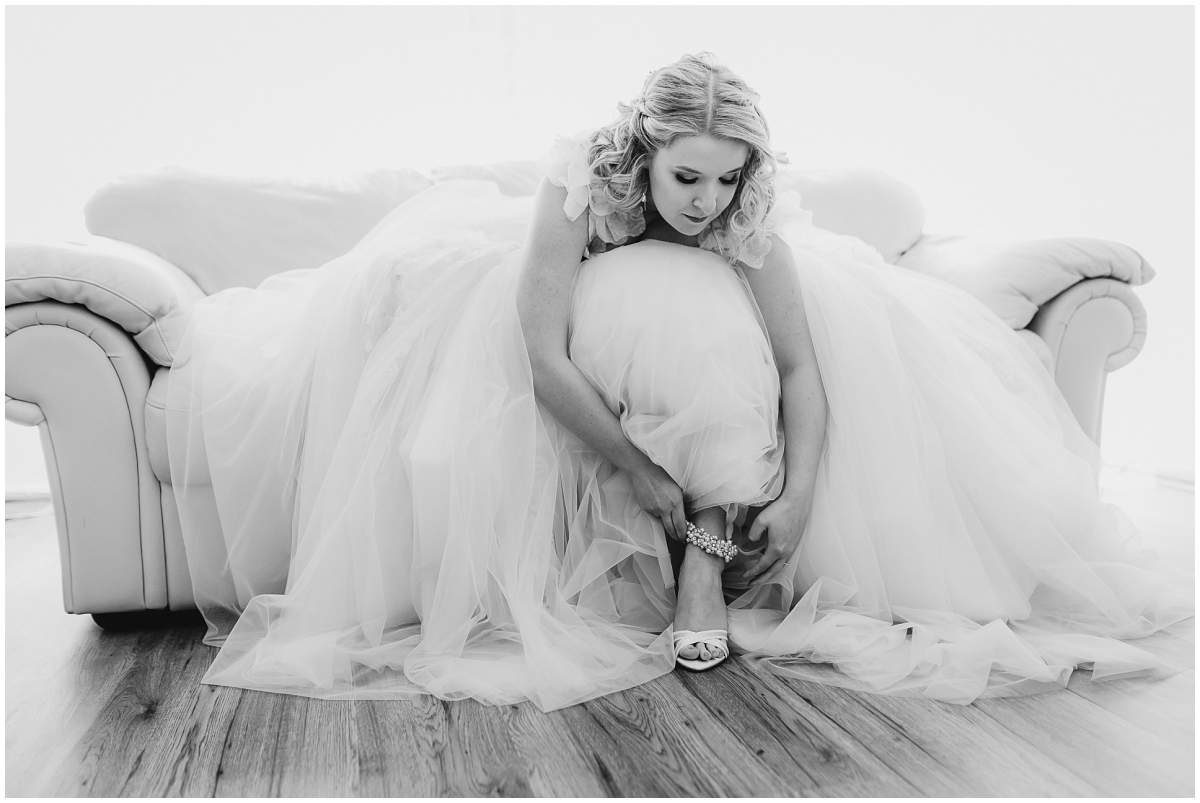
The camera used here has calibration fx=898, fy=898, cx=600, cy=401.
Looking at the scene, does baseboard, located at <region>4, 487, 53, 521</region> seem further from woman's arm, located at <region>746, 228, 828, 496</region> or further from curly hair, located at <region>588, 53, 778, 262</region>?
woman's arm, located at <region>746, 228, 828, 496</region>

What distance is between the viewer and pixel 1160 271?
3.26 m

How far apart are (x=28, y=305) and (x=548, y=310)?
0.88 metres

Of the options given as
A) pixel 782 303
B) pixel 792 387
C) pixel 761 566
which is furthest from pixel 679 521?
pixel 782 303

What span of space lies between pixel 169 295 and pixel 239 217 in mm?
717

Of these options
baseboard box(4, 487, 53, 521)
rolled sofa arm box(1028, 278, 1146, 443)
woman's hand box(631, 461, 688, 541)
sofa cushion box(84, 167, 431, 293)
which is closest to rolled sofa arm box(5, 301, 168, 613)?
sofa cushion box(84, 167, 431, 293)

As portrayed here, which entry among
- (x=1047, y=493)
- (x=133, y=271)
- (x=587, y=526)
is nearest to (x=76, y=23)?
(x=133, y=271)

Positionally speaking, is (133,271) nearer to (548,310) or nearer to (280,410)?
(280,410)

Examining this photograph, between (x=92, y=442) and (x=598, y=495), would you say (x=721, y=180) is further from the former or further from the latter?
(x=92, y=442)

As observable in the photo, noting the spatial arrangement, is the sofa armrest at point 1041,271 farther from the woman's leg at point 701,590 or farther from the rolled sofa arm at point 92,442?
the rolled sofa arm at point 92,442

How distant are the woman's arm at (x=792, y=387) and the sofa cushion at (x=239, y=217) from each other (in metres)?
1.20

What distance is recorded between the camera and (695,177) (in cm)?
136

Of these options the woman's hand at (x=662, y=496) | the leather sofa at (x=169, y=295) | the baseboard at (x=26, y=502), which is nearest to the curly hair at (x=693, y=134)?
the leather sofa at (x=169, y=295)

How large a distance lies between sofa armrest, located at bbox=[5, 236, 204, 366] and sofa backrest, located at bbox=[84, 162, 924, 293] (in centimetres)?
60

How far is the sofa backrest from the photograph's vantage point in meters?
2.17
